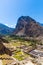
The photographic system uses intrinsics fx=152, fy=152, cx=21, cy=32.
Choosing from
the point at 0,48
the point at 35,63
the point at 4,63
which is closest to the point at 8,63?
the point at 4,63

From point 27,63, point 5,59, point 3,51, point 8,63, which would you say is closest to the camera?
point 8,63

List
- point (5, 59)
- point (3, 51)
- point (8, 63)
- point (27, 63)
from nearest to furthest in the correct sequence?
point (8, 63) < point (5, 59) < point (3, 51) < point (27, 63)

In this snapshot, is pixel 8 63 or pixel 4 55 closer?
pixel 8 63

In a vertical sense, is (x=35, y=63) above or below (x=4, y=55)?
below

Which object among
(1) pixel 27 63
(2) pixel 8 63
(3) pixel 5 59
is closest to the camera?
(2) pixel 8 63

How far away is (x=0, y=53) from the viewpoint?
218 feet

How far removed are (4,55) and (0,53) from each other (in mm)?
1963

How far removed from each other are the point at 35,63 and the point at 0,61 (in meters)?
25.1

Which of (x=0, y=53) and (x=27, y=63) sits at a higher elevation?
(x=0, y=53)

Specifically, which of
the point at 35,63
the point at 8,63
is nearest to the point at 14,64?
the point at 8,63

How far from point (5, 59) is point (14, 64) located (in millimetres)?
5870

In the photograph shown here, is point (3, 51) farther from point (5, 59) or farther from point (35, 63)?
point (35, 63)

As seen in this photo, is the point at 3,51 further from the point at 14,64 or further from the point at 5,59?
the point at 14,64

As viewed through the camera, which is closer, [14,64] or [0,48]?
[14,64]
